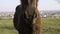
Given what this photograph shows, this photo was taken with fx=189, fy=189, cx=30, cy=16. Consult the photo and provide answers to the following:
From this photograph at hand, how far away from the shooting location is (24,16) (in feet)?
7.07

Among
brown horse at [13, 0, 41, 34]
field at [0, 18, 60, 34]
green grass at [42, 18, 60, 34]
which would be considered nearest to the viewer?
brown horse at [13, 0, 41, 34]

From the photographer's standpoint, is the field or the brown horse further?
the field

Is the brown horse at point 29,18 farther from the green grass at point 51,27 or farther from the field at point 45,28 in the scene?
the green grass at point 51,27

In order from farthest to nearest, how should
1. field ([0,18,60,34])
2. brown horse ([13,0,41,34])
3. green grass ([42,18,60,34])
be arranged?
field ([0,18,60,34]), green grass ([42,18,60,34]), brown horse ([13,0,41,34])

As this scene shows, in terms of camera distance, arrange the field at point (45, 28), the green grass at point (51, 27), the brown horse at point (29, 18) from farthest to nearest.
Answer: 1. the field at point (45, 28)
2. the green grass at point (51, 27)
3. the brown horse at point (29, 18)

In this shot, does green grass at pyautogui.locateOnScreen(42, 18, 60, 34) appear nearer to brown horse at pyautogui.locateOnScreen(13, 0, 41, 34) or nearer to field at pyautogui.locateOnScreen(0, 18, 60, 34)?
field at pyautogui.locateOnScreen(0, 18, 60, 34)

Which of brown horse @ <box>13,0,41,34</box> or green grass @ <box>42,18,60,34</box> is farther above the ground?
brown horse @ <box>13,0,41,34</box>

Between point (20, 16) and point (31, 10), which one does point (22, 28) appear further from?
point (31, 10)

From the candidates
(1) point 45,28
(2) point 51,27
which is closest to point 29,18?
(1) point 45,28

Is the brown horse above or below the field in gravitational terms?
above

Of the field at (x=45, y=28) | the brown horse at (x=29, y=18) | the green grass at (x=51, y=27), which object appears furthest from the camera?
the field at (x=45, y=28)

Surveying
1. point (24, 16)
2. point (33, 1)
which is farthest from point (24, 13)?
point (33, 1)


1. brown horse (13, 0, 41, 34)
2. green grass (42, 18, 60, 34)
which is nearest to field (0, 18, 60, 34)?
green grass (42, 18, 60, 34)

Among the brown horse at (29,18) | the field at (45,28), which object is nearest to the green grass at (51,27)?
the field at (45,28)
